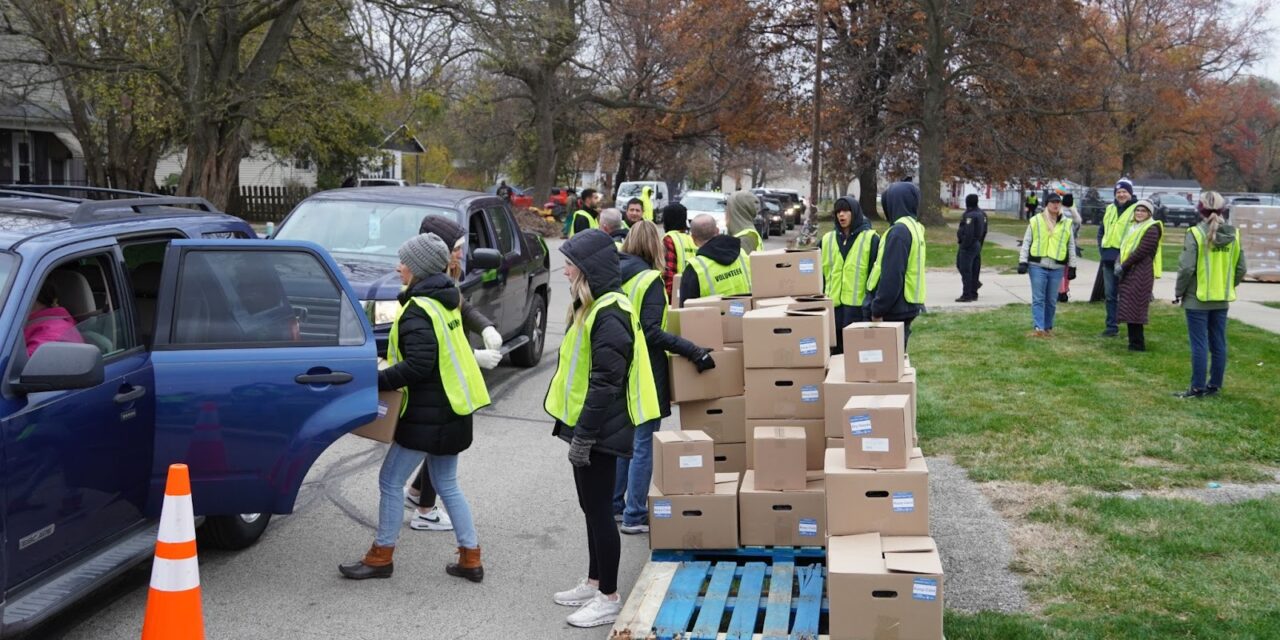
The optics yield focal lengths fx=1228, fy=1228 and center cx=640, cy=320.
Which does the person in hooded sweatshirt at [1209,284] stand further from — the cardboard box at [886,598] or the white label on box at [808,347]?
the cardboard box at [886,598]

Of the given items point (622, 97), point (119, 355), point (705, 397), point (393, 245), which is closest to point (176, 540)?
point (119, 355)

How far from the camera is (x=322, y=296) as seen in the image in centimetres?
619

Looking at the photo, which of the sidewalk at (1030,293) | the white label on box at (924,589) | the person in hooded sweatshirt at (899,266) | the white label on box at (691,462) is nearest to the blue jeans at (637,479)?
the white label on box at (691,462)

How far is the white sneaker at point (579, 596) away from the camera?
5922 mm

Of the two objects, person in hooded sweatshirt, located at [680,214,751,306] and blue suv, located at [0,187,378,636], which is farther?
person in hooded sweatshirt, located at [680,214,751,306]

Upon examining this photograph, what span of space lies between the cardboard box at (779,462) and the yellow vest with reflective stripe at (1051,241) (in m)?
8.96

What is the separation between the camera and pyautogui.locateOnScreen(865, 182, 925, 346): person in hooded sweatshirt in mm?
9258

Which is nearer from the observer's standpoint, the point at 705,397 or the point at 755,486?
the point at 755,486

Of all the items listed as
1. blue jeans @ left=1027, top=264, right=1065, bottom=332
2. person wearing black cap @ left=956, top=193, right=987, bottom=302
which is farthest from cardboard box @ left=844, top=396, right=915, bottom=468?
person wearing black cap @ left=956, top=193, right=987, bottom=302

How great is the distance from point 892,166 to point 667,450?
41244 millimetres

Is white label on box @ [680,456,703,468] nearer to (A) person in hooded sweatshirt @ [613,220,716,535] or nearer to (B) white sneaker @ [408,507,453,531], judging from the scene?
(A) person in hooded sweatshirt @ [613,220,716,535]

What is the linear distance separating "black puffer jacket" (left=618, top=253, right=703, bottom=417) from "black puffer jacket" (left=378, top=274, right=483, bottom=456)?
1.23 meters

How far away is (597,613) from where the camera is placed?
5.67 meters

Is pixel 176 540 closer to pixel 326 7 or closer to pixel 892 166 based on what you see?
pixel 326 7
